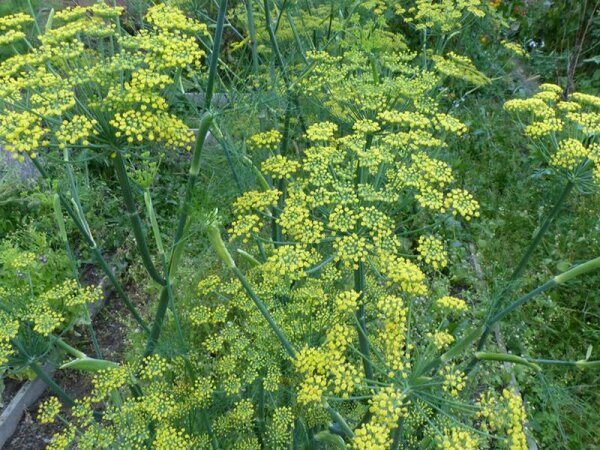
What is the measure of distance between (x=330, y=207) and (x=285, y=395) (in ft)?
3.89

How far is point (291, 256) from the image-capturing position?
6.33 feet

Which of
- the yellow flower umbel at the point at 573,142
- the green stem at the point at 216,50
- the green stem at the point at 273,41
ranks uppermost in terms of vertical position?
the green stem at the point at 216,50

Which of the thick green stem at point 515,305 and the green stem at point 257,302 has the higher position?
the green stem at point 257,302

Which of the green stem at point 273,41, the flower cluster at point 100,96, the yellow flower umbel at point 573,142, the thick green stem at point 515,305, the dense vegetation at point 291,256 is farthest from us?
the green stem at point 273,41

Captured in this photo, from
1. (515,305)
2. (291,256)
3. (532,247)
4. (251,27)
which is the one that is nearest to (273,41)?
(251,27)

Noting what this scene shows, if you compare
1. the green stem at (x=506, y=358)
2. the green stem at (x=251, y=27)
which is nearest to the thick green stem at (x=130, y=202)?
the green stem at (x=251, y=27)

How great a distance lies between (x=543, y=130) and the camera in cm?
220

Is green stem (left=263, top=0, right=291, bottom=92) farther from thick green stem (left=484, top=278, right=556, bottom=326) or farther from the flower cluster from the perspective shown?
thick green stem (left=484, top=278, right=556, bottom=326)

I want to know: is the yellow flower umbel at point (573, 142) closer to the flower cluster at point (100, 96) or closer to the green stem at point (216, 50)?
the green stem at point (216, 50)

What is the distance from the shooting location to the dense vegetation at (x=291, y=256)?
70.4 inches

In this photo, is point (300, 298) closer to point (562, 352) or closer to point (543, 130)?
point (543, 130)

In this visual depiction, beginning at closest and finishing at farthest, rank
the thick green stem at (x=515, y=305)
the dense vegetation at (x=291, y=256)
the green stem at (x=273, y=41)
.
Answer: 1. the dense vegetation at (x=291, y=256)
2. the thick green stem at (x=515, y=305)
3. the green stem at (x=273, y=41)

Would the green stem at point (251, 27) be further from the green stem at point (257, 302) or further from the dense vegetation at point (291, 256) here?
the green stem at point (257, 302)

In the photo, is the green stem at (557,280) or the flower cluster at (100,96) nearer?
the flower cluster at (100,96)
